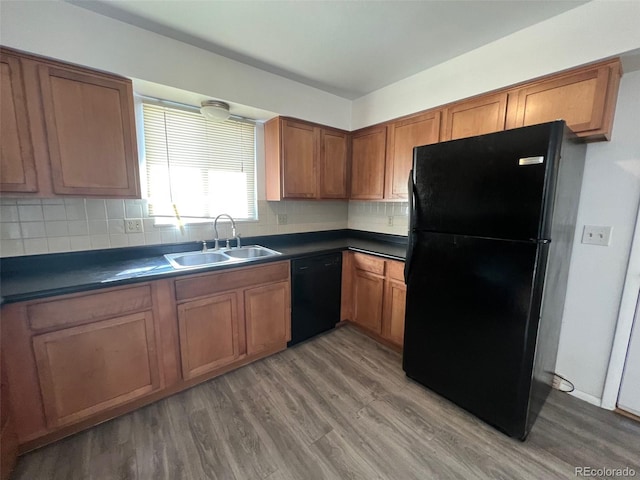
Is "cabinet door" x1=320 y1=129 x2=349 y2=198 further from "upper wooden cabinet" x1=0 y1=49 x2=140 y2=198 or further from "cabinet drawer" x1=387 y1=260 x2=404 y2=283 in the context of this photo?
"upper wooden cabinet" x1=0 y1=49 x2=140 y2=198

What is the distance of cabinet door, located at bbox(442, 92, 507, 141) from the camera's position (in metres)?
1.80

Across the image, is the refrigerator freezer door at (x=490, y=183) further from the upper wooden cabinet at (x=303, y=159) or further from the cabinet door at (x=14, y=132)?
the cabinet door at (x=14, y=132)

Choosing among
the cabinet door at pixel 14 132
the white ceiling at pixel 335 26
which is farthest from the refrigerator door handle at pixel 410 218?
the cabinet door at pixel 14 132

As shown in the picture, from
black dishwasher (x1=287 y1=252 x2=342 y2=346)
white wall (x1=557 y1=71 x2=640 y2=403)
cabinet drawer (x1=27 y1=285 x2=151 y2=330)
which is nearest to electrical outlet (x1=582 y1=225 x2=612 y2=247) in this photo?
white wall (x1=557 y1=71 x2=640 y2=403)

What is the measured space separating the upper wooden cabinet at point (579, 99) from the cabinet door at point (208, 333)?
7.98 feet

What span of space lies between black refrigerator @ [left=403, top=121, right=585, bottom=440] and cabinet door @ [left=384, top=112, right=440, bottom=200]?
65 centimetres

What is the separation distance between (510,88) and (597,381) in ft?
6.85

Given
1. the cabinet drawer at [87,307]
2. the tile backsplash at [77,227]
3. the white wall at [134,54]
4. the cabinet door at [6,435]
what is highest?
the white wall at [134,54]

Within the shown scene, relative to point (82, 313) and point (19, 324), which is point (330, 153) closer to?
point (82, 313)

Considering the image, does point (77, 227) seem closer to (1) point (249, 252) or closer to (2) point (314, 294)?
(1) point (249, 252)

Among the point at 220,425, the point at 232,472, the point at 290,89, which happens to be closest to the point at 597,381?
the point at 232,472

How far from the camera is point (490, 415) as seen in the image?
1.54 metres

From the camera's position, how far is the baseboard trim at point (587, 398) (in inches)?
69.6

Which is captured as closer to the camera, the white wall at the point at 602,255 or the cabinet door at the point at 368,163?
the white wall at the point at 602,255
